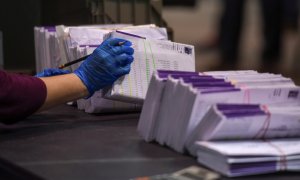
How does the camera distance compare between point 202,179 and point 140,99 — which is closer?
point 202,179

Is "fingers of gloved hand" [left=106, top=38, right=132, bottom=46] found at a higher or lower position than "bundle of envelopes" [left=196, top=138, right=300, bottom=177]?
higher

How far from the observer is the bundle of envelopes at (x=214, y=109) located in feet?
3.20

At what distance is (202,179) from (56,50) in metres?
0.91

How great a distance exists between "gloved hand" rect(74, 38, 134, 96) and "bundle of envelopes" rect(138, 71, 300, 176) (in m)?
0.25

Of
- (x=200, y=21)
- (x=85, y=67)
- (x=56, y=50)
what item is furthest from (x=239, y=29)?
(x=85, y=67)

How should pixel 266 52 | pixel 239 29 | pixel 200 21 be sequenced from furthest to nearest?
pixel 200 21
pixel 266 52
pixel 239 29

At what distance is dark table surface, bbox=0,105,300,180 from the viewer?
0.98 meters

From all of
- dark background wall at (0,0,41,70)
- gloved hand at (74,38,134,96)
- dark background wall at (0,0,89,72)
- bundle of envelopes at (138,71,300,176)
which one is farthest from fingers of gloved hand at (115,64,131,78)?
dark background wall at (0,0,41,70)

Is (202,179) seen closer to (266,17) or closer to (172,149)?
(172,149)

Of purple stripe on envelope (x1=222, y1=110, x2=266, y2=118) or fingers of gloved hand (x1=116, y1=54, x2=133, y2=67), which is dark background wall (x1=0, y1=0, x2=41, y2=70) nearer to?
fingers of gloved hand (x1=116, y1=54, x2=133, y2=67)

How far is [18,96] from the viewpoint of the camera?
1.23 meters

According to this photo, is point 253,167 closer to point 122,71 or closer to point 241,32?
point 122,71

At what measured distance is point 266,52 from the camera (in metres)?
4.07

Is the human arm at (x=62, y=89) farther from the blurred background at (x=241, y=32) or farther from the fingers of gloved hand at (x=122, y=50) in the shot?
the blurred background at (x=241, y=32)
